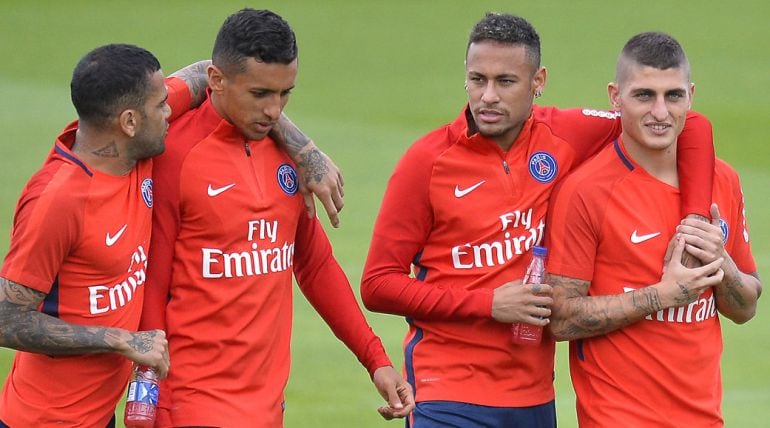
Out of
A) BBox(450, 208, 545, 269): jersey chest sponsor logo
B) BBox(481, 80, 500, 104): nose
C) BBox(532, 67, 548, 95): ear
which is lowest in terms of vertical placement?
BBox(450, 208, 545, 269): jersey chest sponsor logo

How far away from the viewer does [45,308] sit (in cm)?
401

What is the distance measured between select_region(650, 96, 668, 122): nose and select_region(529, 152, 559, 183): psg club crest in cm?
42

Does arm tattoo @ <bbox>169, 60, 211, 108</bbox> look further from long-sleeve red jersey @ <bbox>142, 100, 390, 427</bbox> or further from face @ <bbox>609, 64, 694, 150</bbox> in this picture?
face @ <bbox>609, 64, 694, 150</bbox>

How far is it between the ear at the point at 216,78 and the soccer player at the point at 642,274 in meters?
1.19

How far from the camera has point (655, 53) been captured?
4379 millimetres

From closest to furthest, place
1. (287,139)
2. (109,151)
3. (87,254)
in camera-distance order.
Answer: (87,254)
(109,151)
(287,139)

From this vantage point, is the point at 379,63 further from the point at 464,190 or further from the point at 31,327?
the point at 31,327

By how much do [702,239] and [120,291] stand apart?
185 cm

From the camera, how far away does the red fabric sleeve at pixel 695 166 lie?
4305 millimetres

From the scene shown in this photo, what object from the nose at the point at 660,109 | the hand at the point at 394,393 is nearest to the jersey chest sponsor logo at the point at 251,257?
the hand at the point at 394,393

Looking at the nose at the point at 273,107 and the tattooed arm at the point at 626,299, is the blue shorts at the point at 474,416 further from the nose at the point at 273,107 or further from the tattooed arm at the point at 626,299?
the nose at the point at 273,107

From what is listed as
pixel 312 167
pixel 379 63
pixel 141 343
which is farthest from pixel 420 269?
pixel 379 63

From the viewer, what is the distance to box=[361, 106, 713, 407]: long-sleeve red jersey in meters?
4.52

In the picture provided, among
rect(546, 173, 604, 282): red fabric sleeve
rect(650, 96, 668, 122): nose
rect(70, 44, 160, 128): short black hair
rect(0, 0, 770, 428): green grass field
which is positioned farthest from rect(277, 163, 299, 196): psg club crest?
rect(0, 0, 770, 428): green grass field
